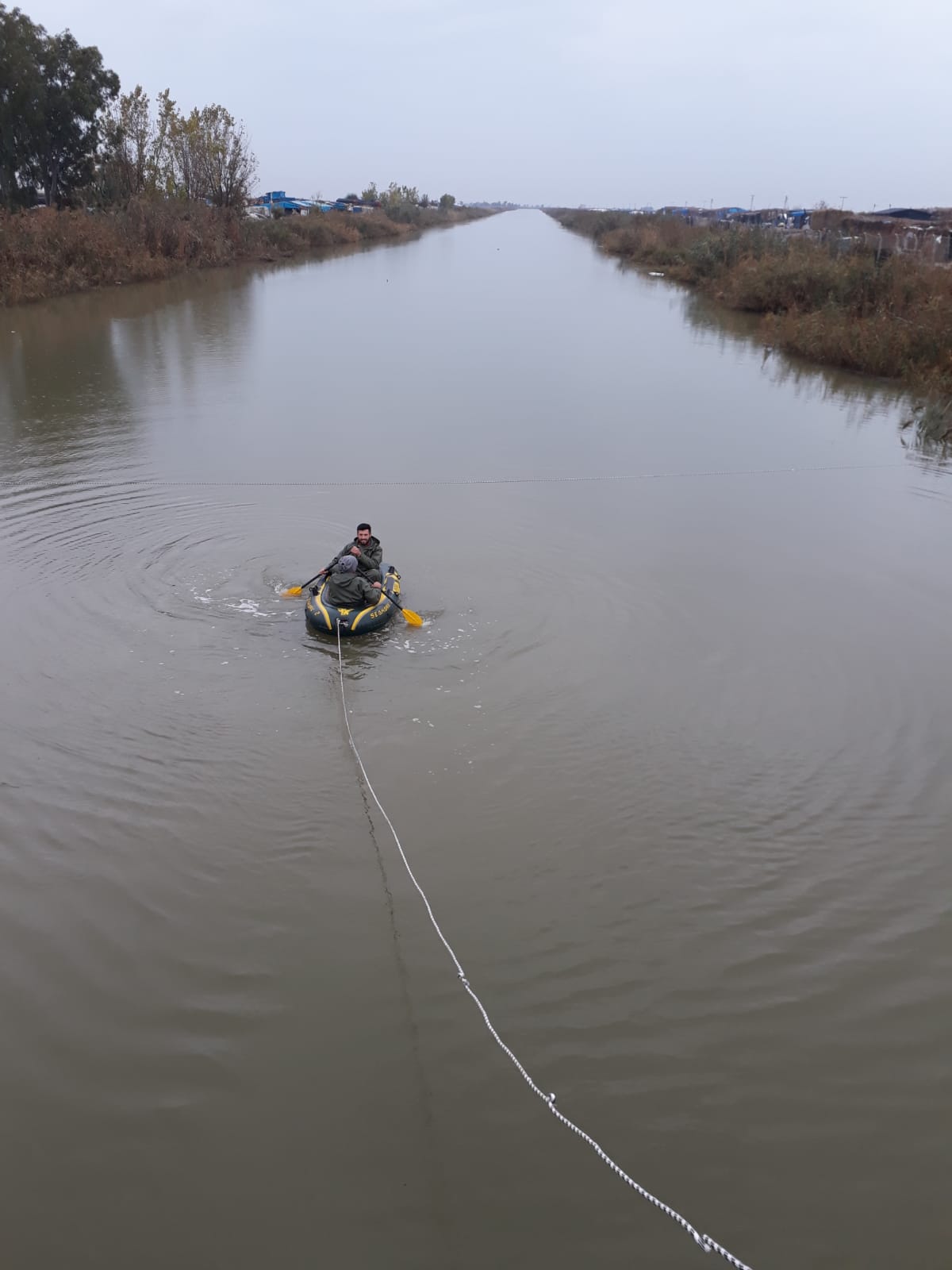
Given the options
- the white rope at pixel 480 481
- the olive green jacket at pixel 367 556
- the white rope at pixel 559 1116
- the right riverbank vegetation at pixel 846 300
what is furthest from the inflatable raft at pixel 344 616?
the right riverbank vegetation at pixel 846 300

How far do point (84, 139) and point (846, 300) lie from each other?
3624 cm

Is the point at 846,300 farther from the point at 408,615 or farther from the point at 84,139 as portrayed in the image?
the point at 84,139

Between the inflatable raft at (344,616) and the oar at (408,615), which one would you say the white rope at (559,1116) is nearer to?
the inflatable raft at (344,616)

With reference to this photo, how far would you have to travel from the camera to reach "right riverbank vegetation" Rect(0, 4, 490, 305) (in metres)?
30.3

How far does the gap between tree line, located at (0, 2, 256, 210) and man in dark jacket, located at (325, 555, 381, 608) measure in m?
36.4

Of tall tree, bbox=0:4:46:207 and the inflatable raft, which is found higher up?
tall tree, bbox=0:4:46:207

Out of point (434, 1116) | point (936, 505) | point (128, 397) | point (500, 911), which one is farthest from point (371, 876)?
point (128, 397)

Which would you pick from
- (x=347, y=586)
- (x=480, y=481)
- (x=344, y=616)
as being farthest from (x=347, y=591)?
(x=480, y=481)

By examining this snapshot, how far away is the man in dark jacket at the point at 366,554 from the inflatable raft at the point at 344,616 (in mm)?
291

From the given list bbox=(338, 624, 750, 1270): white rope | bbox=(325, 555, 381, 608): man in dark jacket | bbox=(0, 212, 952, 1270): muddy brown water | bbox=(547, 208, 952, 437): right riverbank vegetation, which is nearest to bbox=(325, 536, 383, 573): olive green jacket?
bbox=(325, 555, 381, 608): man in dark jacket

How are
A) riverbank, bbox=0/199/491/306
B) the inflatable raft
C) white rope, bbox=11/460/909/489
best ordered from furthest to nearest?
riverbank, bbox=0/199/491/306, white rope, bbox=11/460/909/489, the inflatable raft

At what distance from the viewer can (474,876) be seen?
568cm

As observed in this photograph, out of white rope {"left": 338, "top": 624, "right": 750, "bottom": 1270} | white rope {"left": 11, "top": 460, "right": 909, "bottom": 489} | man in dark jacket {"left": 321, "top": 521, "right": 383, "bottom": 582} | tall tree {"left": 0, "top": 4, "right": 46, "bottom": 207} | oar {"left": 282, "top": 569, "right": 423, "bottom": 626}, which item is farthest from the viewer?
tall tree {"left": 0, "top": 4, "right": 46, "bottom": 207}

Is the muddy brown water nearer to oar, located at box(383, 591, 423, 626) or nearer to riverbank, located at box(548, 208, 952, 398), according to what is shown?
oar, located at box(383, 591, 423, 626)
